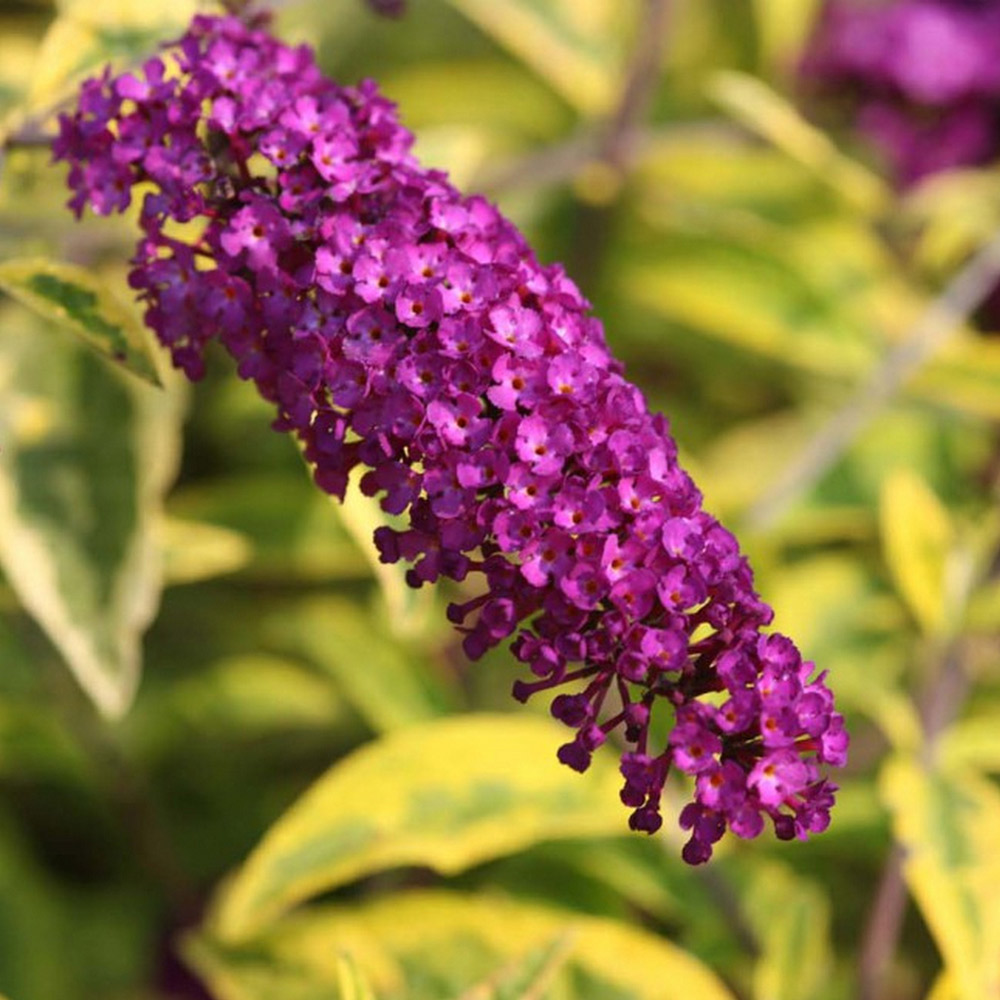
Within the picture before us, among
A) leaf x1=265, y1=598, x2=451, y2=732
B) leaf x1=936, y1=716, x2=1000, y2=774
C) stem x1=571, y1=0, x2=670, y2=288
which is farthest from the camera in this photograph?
stem x1=571, y1=0, x2=670, y2=288

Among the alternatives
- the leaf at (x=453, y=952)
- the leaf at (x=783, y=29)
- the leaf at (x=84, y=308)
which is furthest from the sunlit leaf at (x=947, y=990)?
the leaf at (x=783, y=29)

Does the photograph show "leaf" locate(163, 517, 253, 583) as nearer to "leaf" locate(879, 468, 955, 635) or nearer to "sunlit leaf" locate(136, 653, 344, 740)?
Answer: "sunlit leaf" locate(136, 653, 344, 740)

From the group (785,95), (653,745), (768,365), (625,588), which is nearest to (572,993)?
(653,745)

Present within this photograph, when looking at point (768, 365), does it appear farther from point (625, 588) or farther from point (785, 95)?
point (625, 588)

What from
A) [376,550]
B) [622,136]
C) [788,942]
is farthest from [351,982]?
[622,136]

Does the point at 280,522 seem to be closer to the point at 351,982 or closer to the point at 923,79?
the point at 351,982

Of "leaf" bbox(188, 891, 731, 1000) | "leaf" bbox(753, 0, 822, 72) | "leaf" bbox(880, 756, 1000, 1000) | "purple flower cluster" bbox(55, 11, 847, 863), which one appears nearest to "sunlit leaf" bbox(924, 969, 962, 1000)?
"leaf" bbox(880, 756, 1000, 1000)
